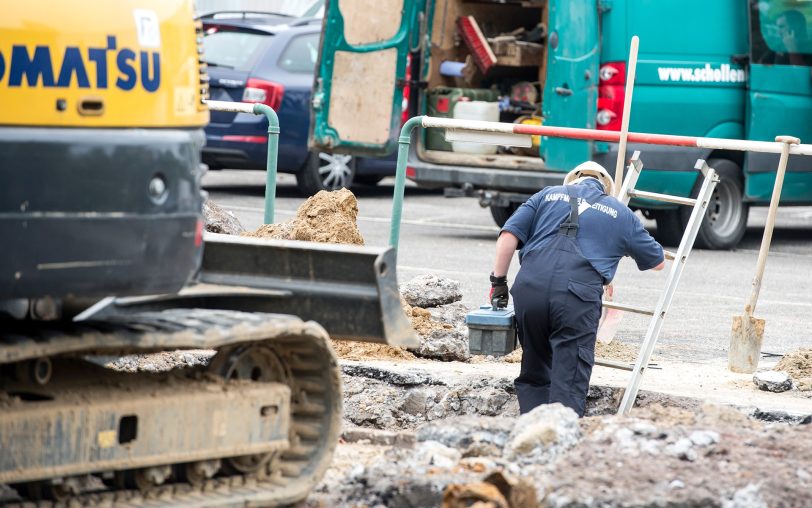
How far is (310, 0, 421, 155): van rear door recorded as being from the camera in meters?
13.7

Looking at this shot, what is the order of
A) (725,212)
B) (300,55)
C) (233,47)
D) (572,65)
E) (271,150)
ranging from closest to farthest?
(271,150) < (572,65) < (725,212) < (233,47) < (300,55)

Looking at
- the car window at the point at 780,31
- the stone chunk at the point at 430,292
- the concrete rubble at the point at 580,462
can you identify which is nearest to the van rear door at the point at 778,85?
the car window at the point at 780,31

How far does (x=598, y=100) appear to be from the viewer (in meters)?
13.8

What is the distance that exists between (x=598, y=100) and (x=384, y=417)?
5.75 meters

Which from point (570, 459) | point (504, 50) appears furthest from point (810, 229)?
point (570, 459)

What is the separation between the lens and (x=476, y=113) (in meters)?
14.8

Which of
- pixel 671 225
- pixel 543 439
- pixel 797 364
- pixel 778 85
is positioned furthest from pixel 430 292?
pixel 778 85

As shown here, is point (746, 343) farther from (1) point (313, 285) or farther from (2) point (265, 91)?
(2) point (265, 91)

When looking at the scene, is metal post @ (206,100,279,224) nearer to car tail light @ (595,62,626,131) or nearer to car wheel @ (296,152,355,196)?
car tail light @ (595,62,626,131)

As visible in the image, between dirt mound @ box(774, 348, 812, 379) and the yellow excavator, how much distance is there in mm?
3504

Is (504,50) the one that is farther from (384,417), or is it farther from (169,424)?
(169,424)

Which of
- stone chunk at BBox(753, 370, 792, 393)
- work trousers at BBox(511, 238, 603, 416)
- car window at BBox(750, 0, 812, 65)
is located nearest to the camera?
work trousers at BBox(511, 238, 603, 416)

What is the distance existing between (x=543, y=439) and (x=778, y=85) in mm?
8998

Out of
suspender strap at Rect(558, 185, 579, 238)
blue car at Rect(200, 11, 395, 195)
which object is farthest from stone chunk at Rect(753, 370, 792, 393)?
blue car at Rect(200, 11, 395, 195)
